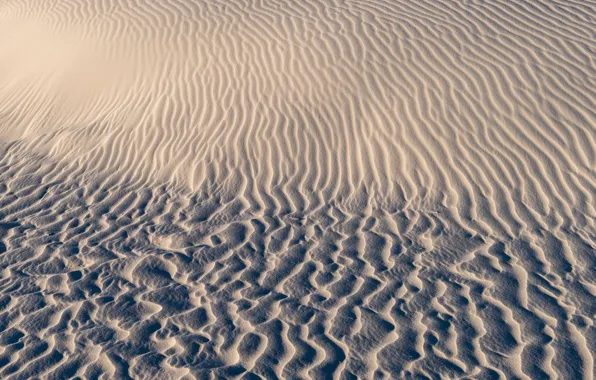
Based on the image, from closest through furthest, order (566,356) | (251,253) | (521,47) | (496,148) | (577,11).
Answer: (566,356) < (251,253) < (496,148) < (521,47) < (577,11)

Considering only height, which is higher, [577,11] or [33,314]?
[577,11]

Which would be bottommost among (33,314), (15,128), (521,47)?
(15,128)

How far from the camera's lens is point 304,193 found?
6.85 m

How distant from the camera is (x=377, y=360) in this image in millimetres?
4512

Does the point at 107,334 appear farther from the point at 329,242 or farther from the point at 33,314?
the point at 329,242

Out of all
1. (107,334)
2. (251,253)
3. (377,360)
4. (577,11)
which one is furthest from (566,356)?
(577,11)

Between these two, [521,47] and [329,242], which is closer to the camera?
[329,242]

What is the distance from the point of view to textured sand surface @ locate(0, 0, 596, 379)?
4711 millimetres

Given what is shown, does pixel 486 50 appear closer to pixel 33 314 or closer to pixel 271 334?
pixel 271 334

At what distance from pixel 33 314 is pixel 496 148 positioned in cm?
499

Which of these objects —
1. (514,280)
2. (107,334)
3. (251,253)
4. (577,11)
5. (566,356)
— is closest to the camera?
(566,356)

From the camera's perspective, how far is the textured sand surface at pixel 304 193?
4.71 m

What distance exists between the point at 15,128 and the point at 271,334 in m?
6.38

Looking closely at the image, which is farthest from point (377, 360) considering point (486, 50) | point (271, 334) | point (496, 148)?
point (486, 50)
